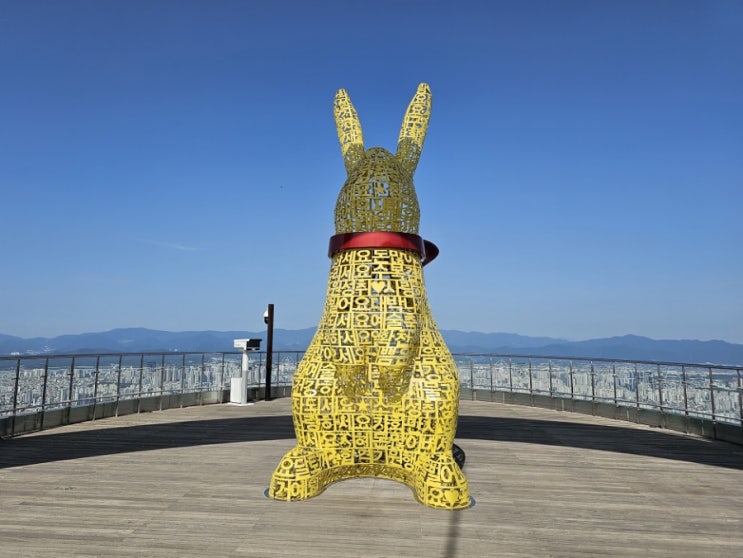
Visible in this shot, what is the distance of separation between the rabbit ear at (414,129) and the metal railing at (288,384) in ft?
19.0

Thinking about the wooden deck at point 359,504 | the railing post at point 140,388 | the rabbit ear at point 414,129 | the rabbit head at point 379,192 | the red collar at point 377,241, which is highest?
the rabbit ear at point 414,129

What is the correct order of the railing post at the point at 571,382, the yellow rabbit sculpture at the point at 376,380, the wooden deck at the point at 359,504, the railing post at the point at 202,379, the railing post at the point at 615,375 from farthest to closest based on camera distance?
the railing post at the point at 202,379 < the railing post at the point at 571,382 < the railing post at the point at 615,375 < the yellow rabbit sculpture at the point at 376,380 < the wooden deck at the point at 359,504

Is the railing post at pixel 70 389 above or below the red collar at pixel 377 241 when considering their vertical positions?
below

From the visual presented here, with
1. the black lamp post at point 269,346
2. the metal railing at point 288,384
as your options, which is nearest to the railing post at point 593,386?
the metal railing at point 288,384

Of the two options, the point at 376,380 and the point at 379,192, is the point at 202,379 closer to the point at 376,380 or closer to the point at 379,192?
the point at 376,380

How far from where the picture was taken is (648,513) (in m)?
4.02

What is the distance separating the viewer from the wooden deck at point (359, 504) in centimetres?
328

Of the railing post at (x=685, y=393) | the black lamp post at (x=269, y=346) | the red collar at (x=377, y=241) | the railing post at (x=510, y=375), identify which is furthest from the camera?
the black lamp post at (x=269, y=346)

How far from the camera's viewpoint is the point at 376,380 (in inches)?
163

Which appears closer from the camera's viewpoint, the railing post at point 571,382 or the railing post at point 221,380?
the railing post at point 571,382

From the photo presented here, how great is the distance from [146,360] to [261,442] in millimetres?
4518

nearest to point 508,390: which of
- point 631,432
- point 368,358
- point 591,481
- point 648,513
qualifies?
point 631,432

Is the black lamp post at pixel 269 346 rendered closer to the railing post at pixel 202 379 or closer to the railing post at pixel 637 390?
the railing post at pixel 202 379

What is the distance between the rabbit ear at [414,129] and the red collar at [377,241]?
0.91m
